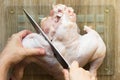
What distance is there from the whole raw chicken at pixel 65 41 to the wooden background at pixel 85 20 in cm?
6

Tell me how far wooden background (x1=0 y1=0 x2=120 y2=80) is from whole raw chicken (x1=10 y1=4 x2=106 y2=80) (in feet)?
0.21

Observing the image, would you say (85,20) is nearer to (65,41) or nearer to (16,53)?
(65,41)

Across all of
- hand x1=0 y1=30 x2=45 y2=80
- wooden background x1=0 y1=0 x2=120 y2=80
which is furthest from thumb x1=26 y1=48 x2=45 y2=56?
wooden background x1=0 y1=0 x2=120 y2=80

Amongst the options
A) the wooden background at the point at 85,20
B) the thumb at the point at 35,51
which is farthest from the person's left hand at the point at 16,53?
the wooden background at the point at 85,20

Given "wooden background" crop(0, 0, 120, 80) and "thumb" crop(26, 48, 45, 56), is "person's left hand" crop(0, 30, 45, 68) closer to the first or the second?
"thumb" crop(26, 48, 45, 56)

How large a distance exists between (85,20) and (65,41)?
0.14 meters

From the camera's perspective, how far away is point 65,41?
2.95 feet

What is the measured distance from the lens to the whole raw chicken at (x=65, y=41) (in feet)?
2.95

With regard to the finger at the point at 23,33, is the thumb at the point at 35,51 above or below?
below

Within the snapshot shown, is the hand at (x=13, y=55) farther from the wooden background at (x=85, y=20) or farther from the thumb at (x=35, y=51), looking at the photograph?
the wooden background at (x=85, y=20)

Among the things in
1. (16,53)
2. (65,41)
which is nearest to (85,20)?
(65,41)

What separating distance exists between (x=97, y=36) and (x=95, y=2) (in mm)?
122

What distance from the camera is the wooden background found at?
3.30 ft

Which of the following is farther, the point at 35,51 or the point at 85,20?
the point at 85,20
